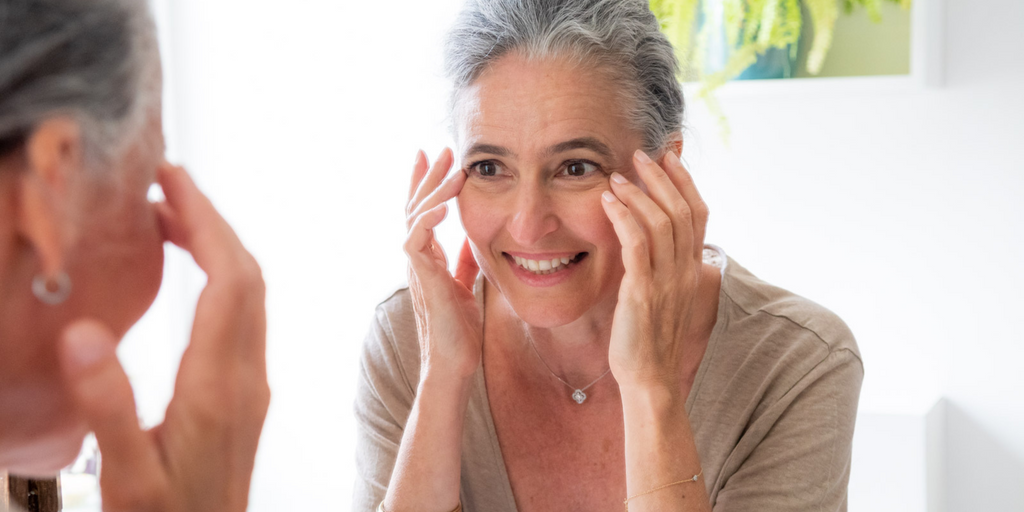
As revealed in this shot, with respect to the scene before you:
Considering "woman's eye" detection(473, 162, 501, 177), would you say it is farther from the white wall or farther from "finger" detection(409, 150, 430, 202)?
the white wall

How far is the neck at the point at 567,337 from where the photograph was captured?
1602mm

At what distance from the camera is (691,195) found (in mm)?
1380

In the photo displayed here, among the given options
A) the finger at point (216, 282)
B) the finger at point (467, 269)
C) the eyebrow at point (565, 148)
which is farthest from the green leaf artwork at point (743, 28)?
the finger at point (216, 282)

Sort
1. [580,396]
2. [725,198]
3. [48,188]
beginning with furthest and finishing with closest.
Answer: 1. [725,198]
2. [580,396]
3. [48,188]

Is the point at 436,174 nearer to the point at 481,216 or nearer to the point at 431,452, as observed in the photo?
the point at 481,216

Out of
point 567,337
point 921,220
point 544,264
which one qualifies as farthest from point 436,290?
point 921,220

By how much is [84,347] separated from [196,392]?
2.6 inches

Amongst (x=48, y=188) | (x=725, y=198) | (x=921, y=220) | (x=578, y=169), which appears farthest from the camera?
(x=725, y=198)

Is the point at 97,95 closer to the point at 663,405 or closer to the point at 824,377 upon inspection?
the point at 663,405

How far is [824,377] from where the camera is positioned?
4.57 feet

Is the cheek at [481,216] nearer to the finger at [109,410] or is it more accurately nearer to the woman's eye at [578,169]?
the woman's eye at [578,169]

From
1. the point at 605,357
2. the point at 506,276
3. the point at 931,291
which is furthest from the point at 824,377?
the point at 931,291

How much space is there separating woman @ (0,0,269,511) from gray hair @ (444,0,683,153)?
89 cm

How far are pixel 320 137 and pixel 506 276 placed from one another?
1.81 metres
